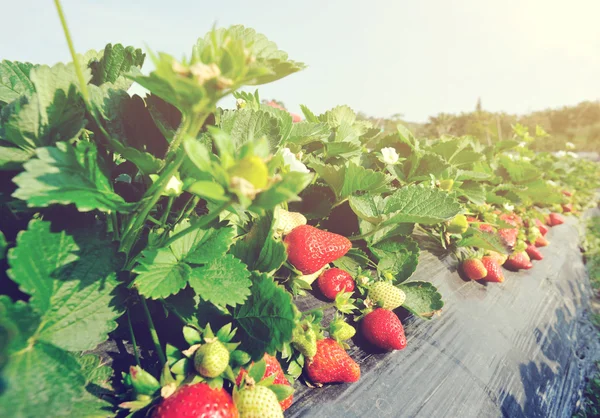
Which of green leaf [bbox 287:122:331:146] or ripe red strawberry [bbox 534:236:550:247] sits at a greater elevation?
green leaf [bbox 287:122:331:146]

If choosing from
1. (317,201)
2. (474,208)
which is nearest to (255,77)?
(317,201)

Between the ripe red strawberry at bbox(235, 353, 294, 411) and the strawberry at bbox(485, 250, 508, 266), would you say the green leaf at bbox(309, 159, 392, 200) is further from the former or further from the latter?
the strawberry at bbox(485, 250, 508, 266)

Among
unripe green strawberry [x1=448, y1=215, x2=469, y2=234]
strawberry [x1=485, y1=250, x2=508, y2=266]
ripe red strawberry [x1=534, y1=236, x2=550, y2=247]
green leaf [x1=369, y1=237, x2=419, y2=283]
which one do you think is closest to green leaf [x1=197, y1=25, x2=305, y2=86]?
green leaf [x1=369, y1=237, x2=419, y2=283]

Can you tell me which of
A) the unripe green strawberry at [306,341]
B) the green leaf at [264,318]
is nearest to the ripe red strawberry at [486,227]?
the unripe green strawberry at [306,341]

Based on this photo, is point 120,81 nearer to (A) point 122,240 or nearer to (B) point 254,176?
(A) point 122,240

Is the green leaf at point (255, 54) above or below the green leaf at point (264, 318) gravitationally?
above

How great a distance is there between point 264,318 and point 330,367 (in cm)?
20

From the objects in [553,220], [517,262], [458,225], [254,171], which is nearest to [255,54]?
[254,171]

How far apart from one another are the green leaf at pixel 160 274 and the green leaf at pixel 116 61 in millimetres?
298

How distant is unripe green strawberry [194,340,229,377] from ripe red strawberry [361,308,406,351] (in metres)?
0.41

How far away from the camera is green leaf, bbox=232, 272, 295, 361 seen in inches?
21.6

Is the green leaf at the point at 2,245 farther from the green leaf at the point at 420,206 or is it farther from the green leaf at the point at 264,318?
the green leaf at the point at 420,206

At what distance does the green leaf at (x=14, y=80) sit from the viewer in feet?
1.93

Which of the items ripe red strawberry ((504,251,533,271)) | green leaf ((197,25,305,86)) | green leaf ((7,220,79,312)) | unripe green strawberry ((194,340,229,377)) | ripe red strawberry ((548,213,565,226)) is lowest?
ripe red strawberry ((548,213,565,226))
